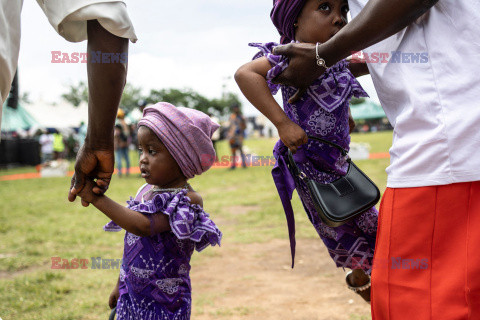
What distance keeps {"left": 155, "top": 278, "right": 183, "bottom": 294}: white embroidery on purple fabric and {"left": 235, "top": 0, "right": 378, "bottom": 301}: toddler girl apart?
60 centimetres

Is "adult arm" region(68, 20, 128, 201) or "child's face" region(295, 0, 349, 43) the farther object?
"child's face" region(295, 0, 349, 43)

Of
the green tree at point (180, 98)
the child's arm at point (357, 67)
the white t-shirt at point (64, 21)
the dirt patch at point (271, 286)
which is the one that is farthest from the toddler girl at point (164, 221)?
the green tree at point (180, 98)

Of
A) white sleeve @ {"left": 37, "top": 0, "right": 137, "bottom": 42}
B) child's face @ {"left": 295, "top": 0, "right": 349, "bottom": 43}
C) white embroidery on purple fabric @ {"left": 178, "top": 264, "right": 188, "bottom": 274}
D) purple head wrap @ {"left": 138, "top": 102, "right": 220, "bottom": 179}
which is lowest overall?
white embroidery on purple fabric @ {"left": 178, "top": 264, "right": 188, "bottom": 274}

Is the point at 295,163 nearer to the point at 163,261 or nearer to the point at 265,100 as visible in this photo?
the point at 265,100

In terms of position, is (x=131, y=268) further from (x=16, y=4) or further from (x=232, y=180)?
(x=232, y=180)

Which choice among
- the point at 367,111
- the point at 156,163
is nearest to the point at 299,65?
the point at 156,163

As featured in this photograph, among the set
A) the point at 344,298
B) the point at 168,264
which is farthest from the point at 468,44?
the point at 344,298

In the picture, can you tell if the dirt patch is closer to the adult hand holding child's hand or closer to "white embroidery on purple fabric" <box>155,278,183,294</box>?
"white embroidery on purple fabric" <box>155,278,183,294</box>

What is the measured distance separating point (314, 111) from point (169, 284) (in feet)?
3.42

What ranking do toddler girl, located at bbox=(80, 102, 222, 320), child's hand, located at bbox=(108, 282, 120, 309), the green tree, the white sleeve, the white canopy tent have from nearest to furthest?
the white sleeve < toddler girl, located at bbox=(80, 102, 222, 320) < child's hand, located at bbox=(108, 282, 120, 309) < the white canopy tent < the green tree

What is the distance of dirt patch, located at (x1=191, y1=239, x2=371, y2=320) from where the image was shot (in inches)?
131

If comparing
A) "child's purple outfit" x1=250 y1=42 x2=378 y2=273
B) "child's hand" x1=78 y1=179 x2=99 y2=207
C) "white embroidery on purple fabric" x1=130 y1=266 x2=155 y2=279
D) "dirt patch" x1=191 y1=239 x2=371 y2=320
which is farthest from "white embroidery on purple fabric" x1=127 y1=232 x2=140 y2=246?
"dirt patch" x1=191 y1=239 x2=371 y2=320

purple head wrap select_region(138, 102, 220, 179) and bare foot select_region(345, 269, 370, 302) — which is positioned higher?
purple head wrap select_region(138, 102, 220, 179)

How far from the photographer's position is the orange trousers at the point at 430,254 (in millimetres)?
1344
